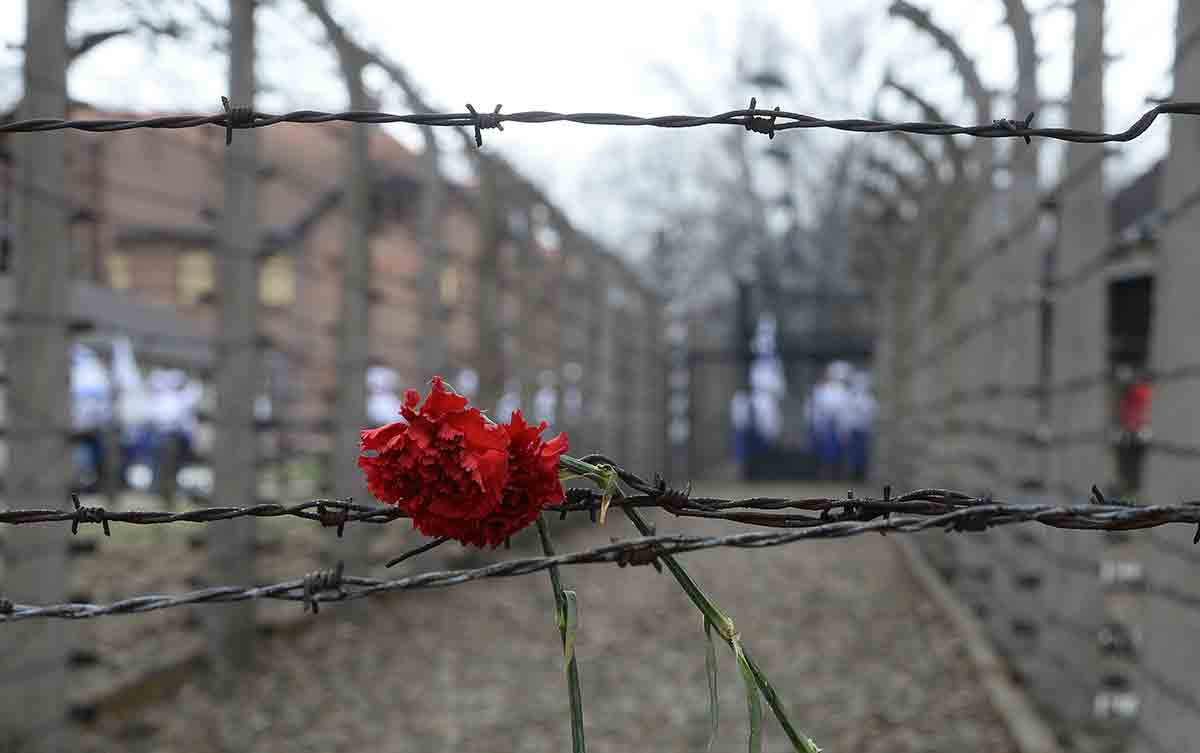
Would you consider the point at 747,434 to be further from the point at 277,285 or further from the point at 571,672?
the point at 571,672

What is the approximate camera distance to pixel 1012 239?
15.0 ft

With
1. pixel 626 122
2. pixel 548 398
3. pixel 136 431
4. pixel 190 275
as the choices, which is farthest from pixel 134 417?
pixel 626 122

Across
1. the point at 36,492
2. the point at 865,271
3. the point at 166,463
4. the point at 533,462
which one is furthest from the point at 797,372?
the point at 533,462

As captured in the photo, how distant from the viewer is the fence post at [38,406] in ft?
11.4

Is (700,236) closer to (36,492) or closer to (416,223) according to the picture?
(416,223)

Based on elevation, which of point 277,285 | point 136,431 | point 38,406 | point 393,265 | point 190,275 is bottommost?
point 136,431

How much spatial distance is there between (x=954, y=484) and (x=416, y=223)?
3511mm

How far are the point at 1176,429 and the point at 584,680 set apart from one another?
3000 mm

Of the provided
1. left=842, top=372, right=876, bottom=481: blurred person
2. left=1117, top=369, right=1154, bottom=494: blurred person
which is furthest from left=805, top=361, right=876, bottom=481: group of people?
left=1117, top=369, right=1154, bottom=494: blurred person

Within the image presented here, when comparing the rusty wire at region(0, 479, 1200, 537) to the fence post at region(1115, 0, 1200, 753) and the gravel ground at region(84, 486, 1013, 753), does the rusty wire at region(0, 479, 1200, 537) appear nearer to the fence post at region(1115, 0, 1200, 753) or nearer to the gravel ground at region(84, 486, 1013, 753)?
the fence post at region(1115, 0, 1200, 753)

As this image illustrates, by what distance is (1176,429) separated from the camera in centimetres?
273

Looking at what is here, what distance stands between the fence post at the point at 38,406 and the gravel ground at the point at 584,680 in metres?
0.37

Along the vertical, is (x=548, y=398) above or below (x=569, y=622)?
above

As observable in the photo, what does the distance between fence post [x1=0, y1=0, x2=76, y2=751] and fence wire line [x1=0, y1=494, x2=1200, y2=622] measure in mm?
2458
